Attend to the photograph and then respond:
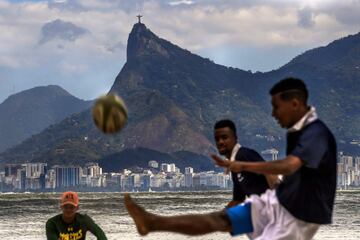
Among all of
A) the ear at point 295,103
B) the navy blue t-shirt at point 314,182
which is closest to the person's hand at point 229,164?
the navy blue t-shirt at point 314,182

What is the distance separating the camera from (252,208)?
7.32m

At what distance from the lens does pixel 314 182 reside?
6.93 metres

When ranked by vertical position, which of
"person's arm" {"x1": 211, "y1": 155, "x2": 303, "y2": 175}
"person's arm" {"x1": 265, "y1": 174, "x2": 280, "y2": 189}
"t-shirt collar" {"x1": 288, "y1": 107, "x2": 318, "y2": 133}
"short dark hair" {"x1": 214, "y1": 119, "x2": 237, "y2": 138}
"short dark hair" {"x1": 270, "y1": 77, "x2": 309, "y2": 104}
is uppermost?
"short dark hair" {"x1": 270, "y1": 77, "x2": 309, "y2": 104}

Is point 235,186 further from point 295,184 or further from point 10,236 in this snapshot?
point 10,236

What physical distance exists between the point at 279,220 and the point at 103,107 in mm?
1973

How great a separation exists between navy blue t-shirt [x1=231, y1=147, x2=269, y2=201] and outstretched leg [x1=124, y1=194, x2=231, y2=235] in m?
1.55

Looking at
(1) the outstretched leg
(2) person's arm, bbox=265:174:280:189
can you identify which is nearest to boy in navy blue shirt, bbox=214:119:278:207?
(2) person's arm, bbox=265:174:280:189

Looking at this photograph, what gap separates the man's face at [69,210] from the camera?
406 inches

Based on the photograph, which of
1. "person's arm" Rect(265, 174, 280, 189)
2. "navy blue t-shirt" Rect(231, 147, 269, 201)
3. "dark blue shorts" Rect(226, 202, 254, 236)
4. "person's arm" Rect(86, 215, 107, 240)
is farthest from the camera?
"person's arm" Rect(86, 215, 107, 240)

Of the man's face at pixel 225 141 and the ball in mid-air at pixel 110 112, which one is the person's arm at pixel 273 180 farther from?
the ball in mid-air at pixel 110 112

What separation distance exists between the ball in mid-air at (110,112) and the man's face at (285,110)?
1.47m

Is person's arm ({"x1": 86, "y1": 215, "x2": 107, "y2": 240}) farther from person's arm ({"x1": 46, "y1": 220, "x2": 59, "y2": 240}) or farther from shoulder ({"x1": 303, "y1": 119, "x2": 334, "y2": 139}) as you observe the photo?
shoulder ({"x1": 303, "y1": 119, "x2": 334, "y2": 139})

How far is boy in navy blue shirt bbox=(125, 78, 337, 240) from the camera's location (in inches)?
268

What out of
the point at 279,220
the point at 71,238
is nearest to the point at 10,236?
the point at 71,238
